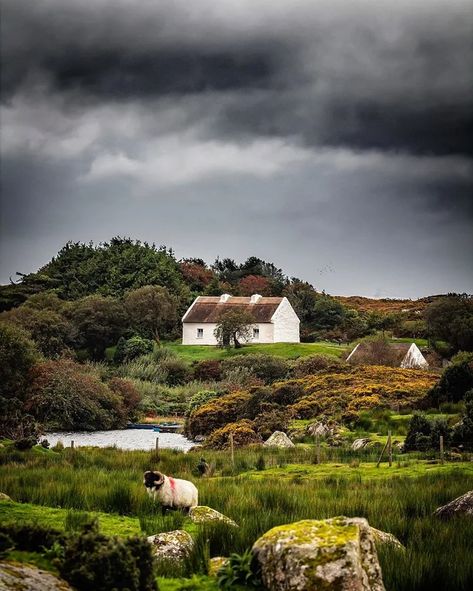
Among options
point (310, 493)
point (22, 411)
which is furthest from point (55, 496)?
point (22, 411)

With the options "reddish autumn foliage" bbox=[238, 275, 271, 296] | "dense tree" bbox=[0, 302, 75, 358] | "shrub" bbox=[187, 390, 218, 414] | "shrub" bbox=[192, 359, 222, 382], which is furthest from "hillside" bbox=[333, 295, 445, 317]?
"shrub" bbox=[187, 390, 218, 414]

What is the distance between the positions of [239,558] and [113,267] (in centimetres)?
10292

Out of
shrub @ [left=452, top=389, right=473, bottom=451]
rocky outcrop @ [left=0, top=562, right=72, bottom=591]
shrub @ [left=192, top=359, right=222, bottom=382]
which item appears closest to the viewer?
rocky outcrop @ [left=0, top=562, right=72, bottom=591]

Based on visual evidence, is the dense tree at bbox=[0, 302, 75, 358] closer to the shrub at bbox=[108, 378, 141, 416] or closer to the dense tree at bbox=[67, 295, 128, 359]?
the dense tree at bbox=[67, 295, 128, 359]

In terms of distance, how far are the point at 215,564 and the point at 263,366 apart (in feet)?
190

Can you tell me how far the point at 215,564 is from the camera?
8922 mm

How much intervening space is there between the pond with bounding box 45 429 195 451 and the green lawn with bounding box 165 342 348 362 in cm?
2783

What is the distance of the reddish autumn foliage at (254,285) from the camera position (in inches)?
4560

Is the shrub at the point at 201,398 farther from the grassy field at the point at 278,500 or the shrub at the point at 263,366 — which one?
the grassy field at the point at 278,500

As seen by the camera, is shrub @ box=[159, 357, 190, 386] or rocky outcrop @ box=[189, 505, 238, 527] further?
shrub @ box=[159, 357, 190, 386]

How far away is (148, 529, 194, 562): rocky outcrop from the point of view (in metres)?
9.62

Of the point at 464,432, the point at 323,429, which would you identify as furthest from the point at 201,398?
the point at 464,432

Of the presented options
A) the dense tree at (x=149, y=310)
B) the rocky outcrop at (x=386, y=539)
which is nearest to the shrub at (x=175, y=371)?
the dense tree at (x=149, y=310)

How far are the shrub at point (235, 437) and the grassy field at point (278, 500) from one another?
1183cm
